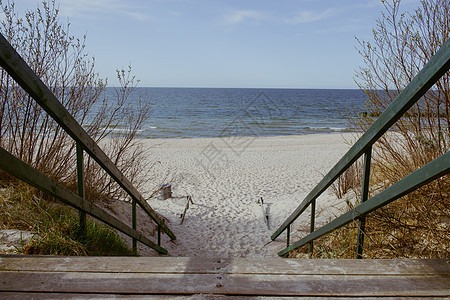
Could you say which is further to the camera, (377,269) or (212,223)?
(212,223)

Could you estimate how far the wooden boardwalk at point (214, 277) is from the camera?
1724mm

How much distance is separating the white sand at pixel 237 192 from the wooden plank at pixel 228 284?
2897mm

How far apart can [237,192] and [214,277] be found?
25.1 ft

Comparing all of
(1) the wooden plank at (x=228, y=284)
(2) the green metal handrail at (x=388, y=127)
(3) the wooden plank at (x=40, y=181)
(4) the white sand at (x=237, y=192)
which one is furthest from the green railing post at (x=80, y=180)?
(4) the white sand at (x=237, y=192)

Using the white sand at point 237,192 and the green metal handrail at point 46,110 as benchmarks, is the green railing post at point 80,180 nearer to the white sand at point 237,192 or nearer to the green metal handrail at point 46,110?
the green metal handrail at point 46,110

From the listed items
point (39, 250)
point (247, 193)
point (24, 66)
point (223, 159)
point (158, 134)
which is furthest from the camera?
point (158, 134)

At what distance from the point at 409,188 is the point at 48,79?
473cm

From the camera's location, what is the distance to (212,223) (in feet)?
23.3

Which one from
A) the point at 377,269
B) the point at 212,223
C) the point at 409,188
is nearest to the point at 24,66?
the point at 409,188

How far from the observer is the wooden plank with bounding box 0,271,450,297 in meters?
1.73

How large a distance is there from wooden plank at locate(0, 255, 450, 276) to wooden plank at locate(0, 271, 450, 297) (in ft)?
0.16

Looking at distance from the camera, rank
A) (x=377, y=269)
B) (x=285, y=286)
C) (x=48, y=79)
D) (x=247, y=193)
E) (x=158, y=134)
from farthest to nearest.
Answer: (x=158, y=134) → (x=247, y=193) → (x=48, y=79) → (x=377, y=269) → (x=285, y=286)

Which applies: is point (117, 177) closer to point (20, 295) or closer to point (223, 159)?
point (20, 295)

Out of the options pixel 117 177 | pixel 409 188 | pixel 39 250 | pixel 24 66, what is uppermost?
pixel 24 66
